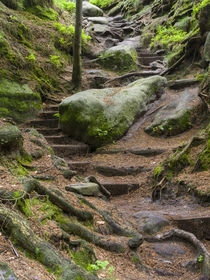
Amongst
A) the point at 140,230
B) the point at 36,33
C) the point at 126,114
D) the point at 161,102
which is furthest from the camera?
the point at 36,33

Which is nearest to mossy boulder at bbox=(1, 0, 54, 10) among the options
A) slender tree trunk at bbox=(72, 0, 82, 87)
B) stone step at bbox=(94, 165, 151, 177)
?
slender tree trunk at bbox=(72, 0, 82, 87)

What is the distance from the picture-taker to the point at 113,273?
304 cm

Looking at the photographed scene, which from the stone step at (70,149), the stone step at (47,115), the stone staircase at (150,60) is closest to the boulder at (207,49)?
the stone staircase at (150,60)

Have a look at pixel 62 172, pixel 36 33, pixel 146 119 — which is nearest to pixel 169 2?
→ pixel 36 33

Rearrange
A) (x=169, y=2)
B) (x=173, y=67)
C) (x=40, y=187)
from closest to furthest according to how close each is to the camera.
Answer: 1. (x=40, y=187)
2. (x=173, y=67)
3. (x=169, y=2)

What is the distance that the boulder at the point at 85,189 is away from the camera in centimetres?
460

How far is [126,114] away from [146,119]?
1008mm

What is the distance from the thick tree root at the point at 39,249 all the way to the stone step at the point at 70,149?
5.41m

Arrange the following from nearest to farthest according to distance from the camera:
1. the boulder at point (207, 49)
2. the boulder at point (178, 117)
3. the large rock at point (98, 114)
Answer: the boulder at point (178, 117) < the large rock at point (98, 114) < the boulder at point (207, 49)

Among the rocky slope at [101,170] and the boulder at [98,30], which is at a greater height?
the boulder at [98,30]

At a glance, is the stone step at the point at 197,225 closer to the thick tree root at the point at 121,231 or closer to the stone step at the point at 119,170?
the thick tree root at the point at 121,231

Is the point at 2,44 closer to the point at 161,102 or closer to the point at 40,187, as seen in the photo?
the point at 161,102

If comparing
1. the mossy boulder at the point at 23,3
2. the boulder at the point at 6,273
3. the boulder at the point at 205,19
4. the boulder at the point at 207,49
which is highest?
the mossy boulder at the point at 23,3

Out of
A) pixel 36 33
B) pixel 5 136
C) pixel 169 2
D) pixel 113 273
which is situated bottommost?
pixel 113 273
